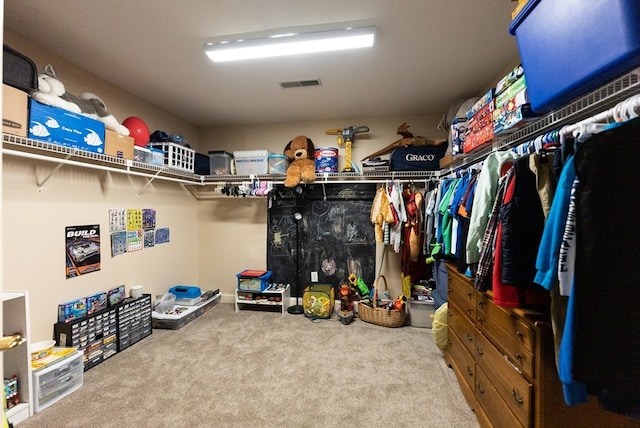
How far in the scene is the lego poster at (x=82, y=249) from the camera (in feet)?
7.52

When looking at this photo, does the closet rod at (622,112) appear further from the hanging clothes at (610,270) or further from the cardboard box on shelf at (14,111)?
the cardboard box on shelf at (14,111)

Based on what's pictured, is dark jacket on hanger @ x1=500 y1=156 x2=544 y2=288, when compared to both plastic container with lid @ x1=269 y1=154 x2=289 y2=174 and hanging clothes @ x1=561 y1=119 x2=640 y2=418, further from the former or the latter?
plastic container with lid @ x1=269 y1=154 x2=289 y2=174

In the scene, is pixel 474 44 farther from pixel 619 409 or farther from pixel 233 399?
pixel 233 399

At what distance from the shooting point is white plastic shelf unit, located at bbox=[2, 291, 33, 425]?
171 centimetres

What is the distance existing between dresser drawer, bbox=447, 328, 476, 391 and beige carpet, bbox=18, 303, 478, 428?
0.44ft

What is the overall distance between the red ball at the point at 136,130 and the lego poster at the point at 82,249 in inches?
34.1

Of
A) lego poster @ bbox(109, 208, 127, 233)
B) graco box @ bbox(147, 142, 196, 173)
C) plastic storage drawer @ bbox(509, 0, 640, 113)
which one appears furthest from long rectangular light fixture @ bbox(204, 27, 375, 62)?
lego poster @ bbox(109, 208, 127, 233)

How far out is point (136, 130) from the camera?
2.70 metres

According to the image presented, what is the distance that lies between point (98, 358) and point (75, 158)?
1.64m

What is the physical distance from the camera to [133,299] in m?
2.67

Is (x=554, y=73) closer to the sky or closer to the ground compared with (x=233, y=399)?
closer to the sky

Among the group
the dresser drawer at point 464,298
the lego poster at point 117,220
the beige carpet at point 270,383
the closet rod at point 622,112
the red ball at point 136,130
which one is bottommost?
the beige carpet at point 270,383

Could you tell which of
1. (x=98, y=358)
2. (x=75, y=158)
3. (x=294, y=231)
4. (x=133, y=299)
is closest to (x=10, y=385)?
(x=98, y=358)

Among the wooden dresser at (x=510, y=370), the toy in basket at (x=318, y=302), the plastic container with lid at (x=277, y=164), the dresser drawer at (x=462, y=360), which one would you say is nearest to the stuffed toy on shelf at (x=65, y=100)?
the plastic container with lid at (x=277, y=164)
